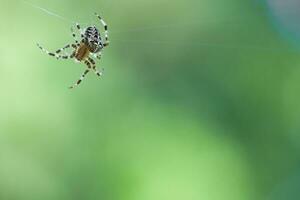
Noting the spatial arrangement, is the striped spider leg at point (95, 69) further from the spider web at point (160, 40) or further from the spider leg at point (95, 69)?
the spider web at point (160, 40)

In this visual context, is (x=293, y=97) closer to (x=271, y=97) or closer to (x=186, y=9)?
(x=271, y=97)

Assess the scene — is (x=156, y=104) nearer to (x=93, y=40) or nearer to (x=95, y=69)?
(x=95, y=69)

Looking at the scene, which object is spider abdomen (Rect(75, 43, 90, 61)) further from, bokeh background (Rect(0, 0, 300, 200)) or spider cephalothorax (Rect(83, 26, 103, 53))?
bokeh background (Rect(0, 0, 300, 200))

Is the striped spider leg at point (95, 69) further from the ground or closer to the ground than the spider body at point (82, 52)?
further from the ground

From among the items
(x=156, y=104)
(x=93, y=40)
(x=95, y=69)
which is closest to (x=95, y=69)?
(x=95, y=69)

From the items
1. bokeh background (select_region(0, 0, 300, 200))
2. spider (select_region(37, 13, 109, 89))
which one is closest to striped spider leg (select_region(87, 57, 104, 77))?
spider (select_region(37, 13, 109, 89))

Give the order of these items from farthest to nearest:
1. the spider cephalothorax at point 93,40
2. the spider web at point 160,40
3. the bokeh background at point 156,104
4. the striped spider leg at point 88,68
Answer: the spider web at point 160,40
the bokeh background at point 156,104
the striped spider leg at point 88,68
the spider cephalothorax at point 93,40

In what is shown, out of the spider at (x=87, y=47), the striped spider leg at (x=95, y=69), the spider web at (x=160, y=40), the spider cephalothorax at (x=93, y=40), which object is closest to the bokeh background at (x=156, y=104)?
the spider web at (x=160, y=40)
